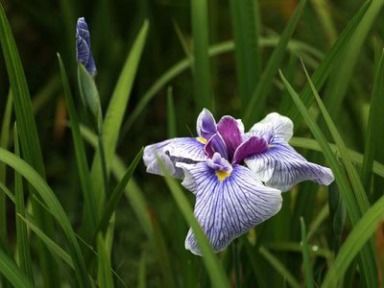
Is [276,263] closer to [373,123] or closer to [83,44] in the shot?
[373,123]

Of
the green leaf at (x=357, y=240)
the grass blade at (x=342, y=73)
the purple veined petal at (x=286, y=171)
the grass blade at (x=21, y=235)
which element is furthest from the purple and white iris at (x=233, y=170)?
the grass blade at (x=342, y=73)

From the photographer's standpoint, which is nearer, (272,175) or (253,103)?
(272,175)

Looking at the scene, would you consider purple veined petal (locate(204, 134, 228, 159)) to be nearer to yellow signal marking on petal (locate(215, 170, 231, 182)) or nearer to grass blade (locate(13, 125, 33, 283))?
yellow signal marking on petal (locate(215, 170, 231, 182))

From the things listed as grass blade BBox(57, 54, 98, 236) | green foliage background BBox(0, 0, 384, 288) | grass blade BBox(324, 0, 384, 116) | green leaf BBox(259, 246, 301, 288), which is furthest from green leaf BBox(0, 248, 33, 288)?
grass blade BBox(324, 0, 384, 116)

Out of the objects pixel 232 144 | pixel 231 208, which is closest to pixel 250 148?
pixel 232 144

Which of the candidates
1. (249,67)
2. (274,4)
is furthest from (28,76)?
(249,67)

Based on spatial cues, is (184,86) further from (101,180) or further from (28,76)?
(101,180)
